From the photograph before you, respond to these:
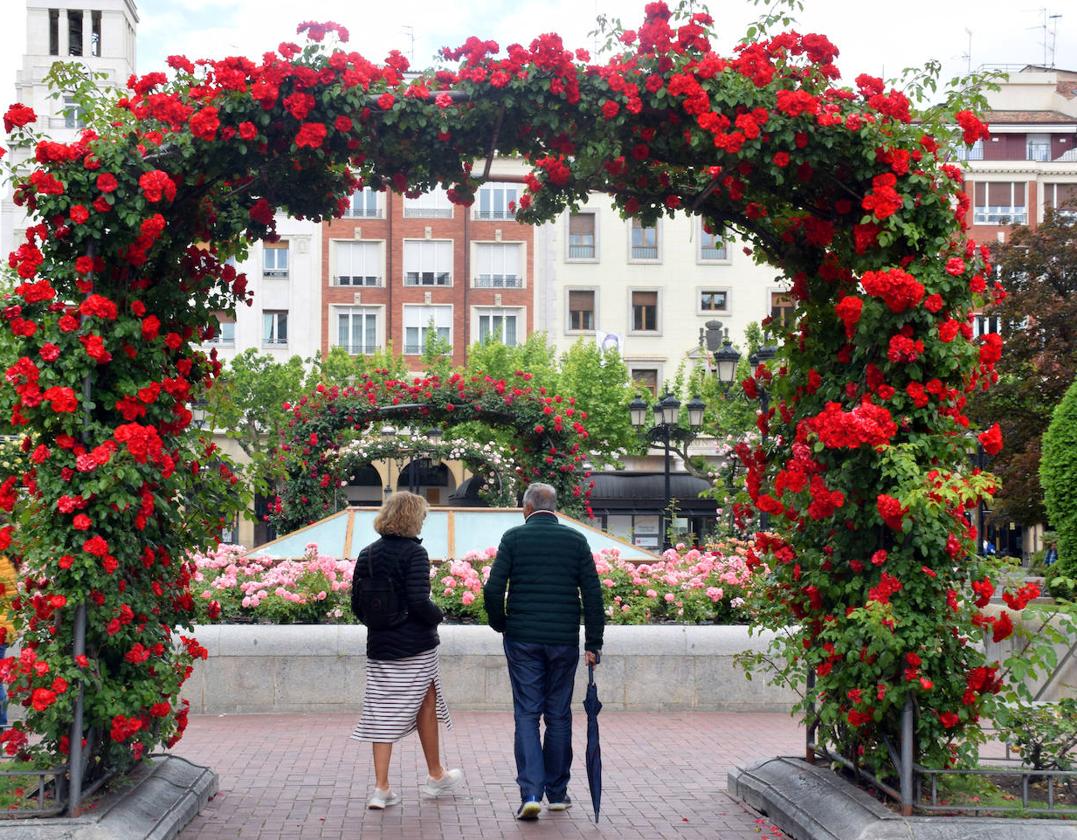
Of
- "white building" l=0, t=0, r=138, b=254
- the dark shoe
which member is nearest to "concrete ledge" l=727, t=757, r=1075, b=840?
the dark shoe

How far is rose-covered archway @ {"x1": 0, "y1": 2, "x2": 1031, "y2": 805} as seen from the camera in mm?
7105

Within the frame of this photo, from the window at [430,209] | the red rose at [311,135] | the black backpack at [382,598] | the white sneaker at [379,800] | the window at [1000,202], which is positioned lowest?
the white sneaker at [379,800]

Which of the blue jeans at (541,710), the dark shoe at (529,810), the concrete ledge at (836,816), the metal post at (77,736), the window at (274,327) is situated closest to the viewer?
the concrete ledge at (836,816)

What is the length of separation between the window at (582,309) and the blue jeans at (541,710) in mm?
47247

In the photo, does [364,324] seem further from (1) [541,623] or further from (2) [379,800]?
(1) [541,623]

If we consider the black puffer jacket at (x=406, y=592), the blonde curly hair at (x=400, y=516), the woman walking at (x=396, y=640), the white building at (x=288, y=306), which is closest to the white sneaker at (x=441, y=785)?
the woman walking at (x=396, y=640)

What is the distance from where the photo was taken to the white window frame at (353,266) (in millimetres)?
54594

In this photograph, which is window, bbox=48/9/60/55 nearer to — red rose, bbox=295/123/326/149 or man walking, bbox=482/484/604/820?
red rose, bbox=295/123/326/149

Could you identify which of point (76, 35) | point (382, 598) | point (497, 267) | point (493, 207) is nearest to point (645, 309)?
point (497, 267)

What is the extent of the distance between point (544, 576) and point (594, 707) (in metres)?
0.78

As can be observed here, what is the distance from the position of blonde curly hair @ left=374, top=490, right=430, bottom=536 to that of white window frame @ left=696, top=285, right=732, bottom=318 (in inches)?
1873

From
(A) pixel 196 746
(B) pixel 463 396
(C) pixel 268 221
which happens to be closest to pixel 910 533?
(C) pixel 268 221

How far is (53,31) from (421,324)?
20.9 metres

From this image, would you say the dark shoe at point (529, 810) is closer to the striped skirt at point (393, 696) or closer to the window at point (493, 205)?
the striped skirt at point (393, 696)
